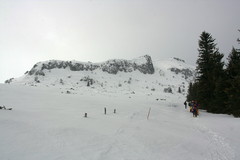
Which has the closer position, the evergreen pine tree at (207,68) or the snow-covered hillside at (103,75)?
the evergreen pine tree at (207,68)

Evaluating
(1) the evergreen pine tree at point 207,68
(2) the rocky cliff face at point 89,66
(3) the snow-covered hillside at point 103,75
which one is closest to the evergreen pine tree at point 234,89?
(1) the evergreen pine tree at point 207,68

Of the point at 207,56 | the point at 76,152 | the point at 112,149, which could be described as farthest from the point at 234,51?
the point at 76,152

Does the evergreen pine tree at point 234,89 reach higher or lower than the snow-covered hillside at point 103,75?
lower

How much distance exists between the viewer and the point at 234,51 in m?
20.5

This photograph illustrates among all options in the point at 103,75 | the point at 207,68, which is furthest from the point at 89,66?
the point at 207,68

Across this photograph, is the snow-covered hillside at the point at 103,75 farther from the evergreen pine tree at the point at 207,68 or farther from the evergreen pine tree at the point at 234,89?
the evergreen pine tree at the point at 234,89

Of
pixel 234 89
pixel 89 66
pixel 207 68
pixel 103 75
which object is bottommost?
pixel 234 89

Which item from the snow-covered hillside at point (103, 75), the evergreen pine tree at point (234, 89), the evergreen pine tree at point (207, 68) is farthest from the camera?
the snow-covered hillside at point (103, 75)

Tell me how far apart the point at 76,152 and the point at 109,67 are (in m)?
167

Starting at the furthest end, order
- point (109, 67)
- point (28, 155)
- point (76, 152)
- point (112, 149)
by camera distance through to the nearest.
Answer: point (109, 67), point (112, 149), point (76, 152), point (28, 155)

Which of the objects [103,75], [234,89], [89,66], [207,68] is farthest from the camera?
[89,66]

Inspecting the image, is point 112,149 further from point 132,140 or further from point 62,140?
point 62,140

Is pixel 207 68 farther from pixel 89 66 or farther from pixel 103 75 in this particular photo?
pixel 89 66

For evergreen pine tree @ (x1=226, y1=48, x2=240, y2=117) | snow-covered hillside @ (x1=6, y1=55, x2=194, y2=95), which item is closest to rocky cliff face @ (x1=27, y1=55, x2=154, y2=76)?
snow-covered hillside @ (x1=6, y1=55, x2=194, y2=95)
